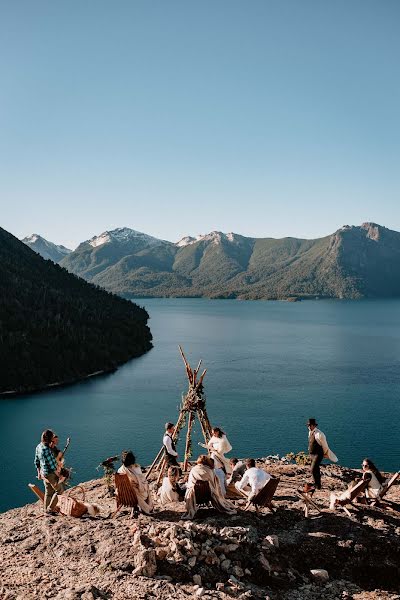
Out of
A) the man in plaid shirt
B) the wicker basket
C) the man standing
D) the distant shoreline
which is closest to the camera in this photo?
the wicker basket

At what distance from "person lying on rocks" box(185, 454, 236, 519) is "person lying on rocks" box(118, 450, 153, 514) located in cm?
118

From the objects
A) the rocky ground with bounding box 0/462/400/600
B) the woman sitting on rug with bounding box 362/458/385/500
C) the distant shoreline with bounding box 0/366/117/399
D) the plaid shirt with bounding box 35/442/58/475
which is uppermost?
the plaid shirt with bounding box 35/442/58/475

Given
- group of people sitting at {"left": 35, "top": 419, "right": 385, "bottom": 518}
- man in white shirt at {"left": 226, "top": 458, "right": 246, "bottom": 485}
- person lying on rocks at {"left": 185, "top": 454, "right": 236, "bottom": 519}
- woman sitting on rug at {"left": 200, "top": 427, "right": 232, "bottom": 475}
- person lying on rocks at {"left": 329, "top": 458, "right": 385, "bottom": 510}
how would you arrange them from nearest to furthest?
person lying on rocks at {"left": 185, "top": 454, "right": 236, "bottom": 519} → group of people sitting at {"left": 35, "top": 419, "right": 385, "bottom": 518} → person lying on rocks at {"left": 329, "top": 458, "right": 385, "bottom": 510} → man in white shirt at {"left": 226, "top": 458, "right": 246, "bottom": 485} → woman sitting on rug at {"left": 200, "top": 427, "right": 232, "bottom": 475}

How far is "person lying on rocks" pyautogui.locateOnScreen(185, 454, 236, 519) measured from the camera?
44.2ft

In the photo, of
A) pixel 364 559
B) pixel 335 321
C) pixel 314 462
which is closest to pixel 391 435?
pixel 314 462

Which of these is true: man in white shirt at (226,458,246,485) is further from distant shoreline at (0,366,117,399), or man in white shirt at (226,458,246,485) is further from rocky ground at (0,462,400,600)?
distant shoreline at (0,366,117,399)

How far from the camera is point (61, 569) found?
38.0ft

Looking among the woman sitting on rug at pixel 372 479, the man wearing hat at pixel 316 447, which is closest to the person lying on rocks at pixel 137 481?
the man wearing hat at pixel 316 447

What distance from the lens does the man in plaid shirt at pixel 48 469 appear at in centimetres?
1440

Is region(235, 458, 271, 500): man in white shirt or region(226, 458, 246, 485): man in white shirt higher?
region(235, 458, 271, 500): man in white shirt

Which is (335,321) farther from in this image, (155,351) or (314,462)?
(314,462)

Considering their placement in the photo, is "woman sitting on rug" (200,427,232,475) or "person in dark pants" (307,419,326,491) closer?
"person in dark pants" (307,419,326,491)

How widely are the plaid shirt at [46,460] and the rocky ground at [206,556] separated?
1361mm

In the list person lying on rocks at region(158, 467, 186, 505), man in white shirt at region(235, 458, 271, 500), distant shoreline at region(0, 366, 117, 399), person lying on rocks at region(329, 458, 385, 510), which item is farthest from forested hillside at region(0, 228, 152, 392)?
person lying on rocks at region(329, 458, 385, 510)
